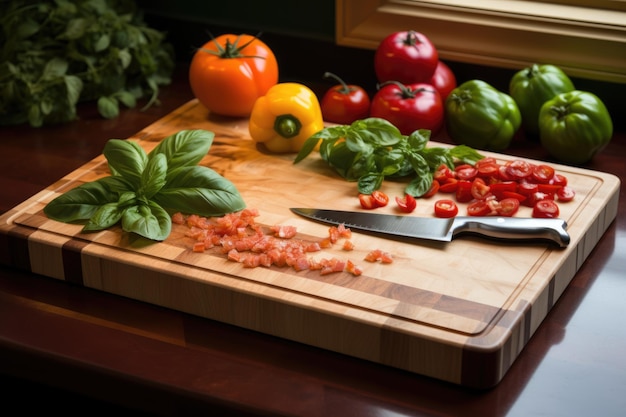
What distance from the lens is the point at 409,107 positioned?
1609mm

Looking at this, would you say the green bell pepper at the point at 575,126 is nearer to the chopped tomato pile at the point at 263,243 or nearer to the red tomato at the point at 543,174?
the red tomato at the point at 543,174

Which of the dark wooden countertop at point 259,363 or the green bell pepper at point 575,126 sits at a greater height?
the green bell pepper at point 575,126

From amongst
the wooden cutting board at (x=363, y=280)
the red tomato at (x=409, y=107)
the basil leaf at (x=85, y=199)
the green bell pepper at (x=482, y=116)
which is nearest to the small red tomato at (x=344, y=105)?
the red tomato at (x=409, y=107)

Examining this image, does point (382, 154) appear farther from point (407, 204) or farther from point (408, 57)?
point (408, 57)

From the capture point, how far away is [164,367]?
112 cm

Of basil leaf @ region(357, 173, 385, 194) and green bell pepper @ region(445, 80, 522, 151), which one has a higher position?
green bell pepper @ region(445, 80, 522, 151)

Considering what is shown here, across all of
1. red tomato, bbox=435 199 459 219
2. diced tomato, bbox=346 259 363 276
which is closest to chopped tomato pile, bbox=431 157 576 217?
red tomato, bbox=435 199 459 219

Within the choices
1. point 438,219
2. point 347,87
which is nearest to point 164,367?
point 438,219

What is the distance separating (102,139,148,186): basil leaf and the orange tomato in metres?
0.31

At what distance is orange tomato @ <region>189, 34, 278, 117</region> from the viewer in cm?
168

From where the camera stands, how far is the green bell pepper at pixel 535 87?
1.60 metres

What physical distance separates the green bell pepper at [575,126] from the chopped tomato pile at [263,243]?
1.47ft

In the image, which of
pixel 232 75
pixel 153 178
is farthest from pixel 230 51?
pixel 153 178

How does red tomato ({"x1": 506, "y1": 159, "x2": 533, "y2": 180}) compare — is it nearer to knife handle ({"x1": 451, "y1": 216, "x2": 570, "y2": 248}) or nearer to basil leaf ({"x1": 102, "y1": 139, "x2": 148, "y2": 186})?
knife handle ({"x1": 451, "y1": 216, "x2": 570, "y2": 248})
